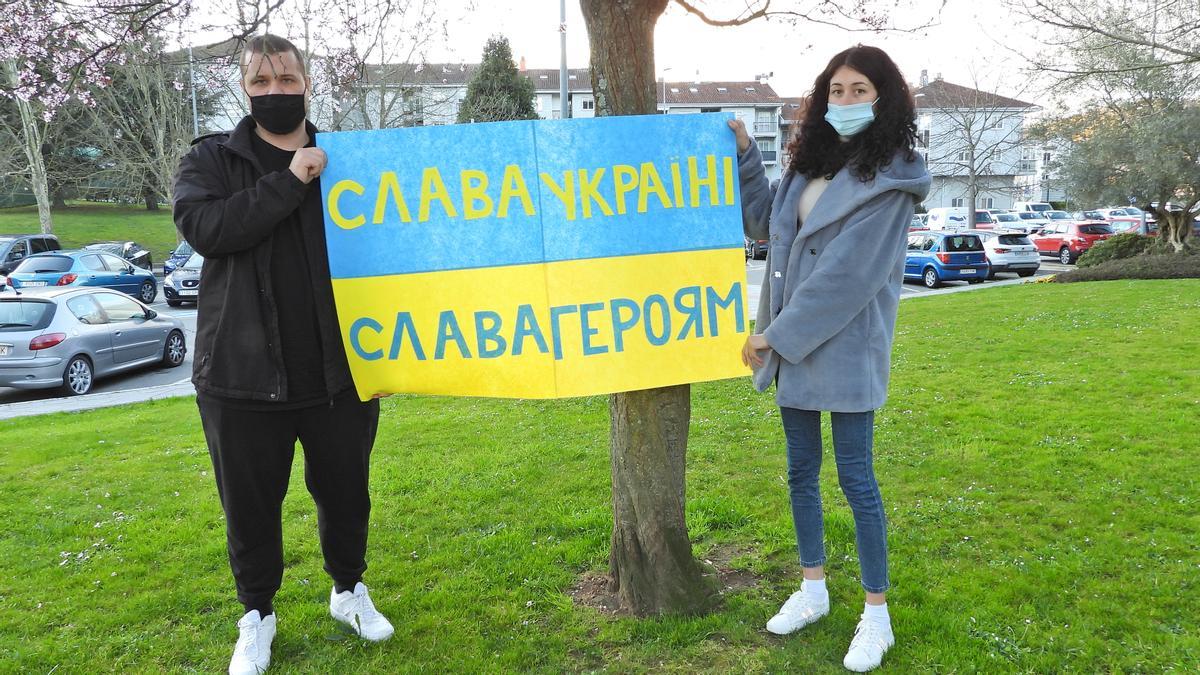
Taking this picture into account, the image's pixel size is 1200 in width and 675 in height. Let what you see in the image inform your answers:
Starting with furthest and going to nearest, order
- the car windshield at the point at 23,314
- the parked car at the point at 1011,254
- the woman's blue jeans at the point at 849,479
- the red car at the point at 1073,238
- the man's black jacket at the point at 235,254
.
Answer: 1. the red car at the point at 1073,238
2. the parked car at the point at 1011,254
3. the car windshield at the point at 23,314
4. the woman's blue jeans at the point at 849,479
5. the man's black jacket at the point at 235,254

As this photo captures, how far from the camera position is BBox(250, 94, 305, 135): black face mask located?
2.78 m

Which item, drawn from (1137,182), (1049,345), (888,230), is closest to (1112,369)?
(1049,345)

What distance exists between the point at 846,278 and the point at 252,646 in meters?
2.53

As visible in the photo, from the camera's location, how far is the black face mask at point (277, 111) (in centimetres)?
278

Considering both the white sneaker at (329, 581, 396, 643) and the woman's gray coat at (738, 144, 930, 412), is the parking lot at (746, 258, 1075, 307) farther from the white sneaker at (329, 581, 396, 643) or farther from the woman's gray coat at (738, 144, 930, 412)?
the white sneaker at (329, 581, 396, 643)

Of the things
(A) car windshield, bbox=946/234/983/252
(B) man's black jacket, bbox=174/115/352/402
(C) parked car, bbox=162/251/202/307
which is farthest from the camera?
(A) car windshield, bbox=946/234/983/252

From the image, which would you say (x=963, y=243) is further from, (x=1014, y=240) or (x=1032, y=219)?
(x=1032, y=219)

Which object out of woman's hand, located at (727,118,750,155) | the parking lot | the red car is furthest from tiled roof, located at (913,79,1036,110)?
woman's hand, located at (727,118,750,155)

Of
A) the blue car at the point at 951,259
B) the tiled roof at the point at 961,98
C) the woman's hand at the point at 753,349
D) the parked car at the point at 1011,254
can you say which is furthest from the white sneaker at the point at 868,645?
the tiled roof at the point at 961,98

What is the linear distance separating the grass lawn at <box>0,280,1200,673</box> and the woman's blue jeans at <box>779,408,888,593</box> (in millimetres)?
357

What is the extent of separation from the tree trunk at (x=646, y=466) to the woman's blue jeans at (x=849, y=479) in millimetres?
477

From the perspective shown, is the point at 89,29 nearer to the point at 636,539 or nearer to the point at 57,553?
the point at 57,553

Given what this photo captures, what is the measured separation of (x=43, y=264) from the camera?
1955 cm

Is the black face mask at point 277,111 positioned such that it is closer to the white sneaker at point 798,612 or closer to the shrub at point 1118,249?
the white sneaker at point 798,612
